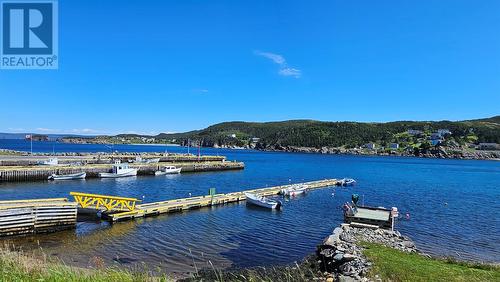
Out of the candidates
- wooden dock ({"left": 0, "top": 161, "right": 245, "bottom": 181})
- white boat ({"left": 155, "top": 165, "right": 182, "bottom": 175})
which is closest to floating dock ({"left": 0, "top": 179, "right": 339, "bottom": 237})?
wooden dock ({"left": 0, "top": 161, "right": 245, "bottom": 181})

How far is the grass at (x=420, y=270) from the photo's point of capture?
1391 cm

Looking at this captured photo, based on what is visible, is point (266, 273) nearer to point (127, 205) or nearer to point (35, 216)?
point (35, 216)

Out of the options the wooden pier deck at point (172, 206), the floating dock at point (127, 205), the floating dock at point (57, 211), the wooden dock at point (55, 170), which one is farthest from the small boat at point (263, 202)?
the wooden dock at point (55, 170)

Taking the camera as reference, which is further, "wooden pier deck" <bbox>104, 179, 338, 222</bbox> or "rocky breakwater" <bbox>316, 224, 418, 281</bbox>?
"wooden pier deck" <bbox>104, 179, 338, 222</bbox>

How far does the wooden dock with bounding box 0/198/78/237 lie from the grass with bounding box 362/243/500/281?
21.7 metres

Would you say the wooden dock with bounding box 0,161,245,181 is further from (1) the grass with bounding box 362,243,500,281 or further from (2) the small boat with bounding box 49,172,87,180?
(1) the grass with bounding box 362,243,500,281

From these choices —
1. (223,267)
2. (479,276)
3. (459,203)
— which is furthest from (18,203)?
(459,203)

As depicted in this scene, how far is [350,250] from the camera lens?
18.5 m

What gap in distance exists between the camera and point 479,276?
14.2m

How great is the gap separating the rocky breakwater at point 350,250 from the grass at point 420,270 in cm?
59

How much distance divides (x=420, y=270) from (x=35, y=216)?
80.7 ft

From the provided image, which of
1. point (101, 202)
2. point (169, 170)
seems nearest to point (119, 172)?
point (169, 170)

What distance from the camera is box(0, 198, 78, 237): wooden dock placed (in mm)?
24562

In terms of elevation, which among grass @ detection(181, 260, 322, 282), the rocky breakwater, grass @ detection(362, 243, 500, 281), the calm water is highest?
grass @ detection(362, 243, 500, 281)
